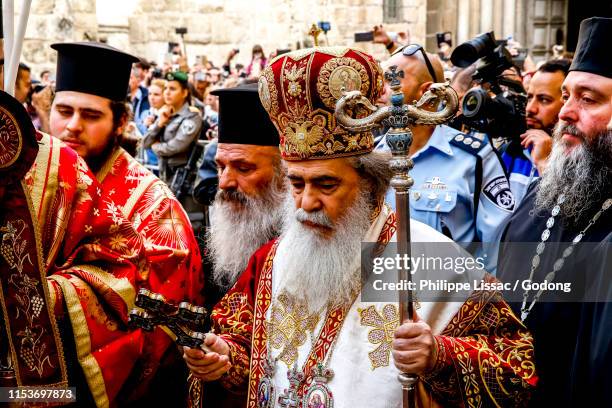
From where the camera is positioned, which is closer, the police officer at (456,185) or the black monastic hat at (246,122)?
the black monastic hat at (246,122)

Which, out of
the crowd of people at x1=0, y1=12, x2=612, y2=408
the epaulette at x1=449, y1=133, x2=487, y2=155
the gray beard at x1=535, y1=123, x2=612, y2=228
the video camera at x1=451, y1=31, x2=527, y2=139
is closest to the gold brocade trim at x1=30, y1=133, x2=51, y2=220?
the crowd of people at x1=0, y1=12, x2=612, y2=408

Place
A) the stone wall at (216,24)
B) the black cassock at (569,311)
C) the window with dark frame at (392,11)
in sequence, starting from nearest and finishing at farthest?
the black cassock at (569,311), the stone wall at (216,24), the window with dark frame at (392,11)

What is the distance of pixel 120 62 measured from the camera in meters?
4.31

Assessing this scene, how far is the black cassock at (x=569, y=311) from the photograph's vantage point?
291cm

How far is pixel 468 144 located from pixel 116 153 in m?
1.77

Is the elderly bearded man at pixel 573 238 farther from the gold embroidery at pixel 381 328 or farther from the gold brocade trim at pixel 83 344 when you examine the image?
the gold brocade trim at pixel 83 344

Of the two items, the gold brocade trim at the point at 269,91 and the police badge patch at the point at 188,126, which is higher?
the gold brocade trim at the point at 269,91

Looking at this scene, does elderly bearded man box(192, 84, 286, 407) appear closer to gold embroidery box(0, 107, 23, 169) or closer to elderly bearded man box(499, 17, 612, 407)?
elderly bearded man box(499, 17, 612, 407)

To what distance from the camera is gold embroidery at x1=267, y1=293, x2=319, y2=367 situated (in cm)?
314

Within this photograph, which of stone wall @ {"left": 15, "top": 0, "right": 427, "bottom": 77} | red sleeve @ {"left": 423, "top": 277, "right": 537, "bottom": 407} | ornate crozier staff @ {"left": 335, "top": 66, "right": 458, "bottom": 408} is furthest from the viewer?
stone wall @ {"left": 15, "top": 0, "right": 427, "bottom": 77}

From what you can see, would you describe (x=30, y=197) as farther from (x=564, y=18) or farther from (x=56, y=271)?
(x=564, y=18)

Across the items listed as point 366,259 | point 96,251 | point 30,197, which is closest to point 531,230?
point 366,259

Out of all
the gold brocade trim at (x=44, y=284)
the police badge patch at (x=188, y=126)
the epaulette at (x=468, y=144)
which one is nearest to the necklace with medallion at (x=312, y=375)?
the gold brocade trim at (x=44, y=284)

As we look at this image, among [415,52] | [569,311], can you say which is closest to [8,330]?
[569,311]
